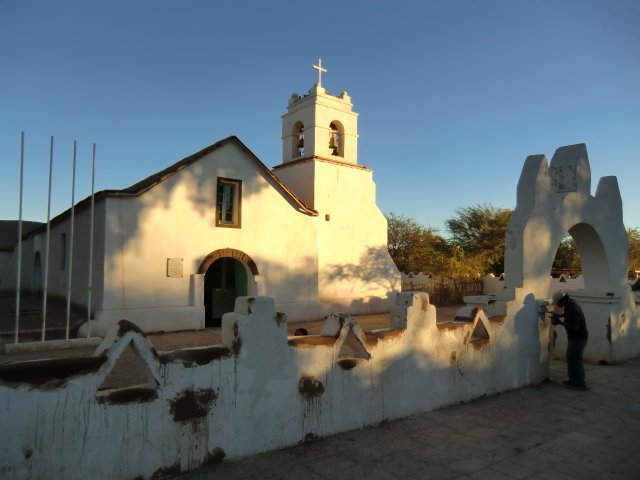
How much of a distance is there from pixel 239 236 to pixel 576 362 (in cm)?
988

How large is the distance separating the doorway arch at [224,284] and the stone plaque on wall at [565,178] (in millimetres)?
9003

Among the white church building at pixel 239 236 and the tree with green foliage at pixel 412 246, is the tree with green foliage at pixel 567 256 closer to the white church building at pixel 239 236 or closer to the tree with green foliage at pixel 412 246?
the tree with green foliage at pixel 412 246

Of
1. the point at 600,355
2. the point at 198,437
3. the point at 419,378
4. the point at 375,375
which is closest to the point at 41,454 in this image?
the point at 198,437

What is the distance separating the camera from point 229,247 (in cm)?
1415

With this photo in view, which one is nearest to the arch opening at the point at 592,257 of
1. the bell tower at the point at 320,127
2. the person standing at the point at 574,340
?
the person standing at the point at 574,340

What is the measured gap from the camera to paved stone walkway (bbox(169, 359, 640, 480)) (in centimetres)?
409

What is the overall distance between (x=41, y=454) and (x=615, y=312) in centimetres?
1011

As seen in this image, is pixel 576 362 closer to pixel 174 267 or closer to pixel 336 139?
pixel 174 267

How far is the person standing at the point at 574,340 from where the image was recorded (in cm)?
726

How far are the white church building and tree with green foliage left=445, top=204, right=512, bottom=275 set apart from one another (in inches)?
681

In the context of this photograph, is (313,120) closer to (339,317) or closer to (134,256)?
(134,256)

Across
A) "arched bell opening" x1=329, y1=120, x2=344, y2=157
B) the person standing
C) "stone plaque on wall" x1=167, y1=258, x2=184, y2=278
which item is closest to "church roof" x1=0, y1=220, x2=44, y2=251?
"stone plaque on wall" x1=167, y1=258, x2=184, y2=278

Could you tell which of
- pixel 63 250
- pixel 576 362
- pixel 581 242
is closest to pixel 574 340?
pixel 576 362

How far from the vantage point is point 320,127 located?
17578 mm
